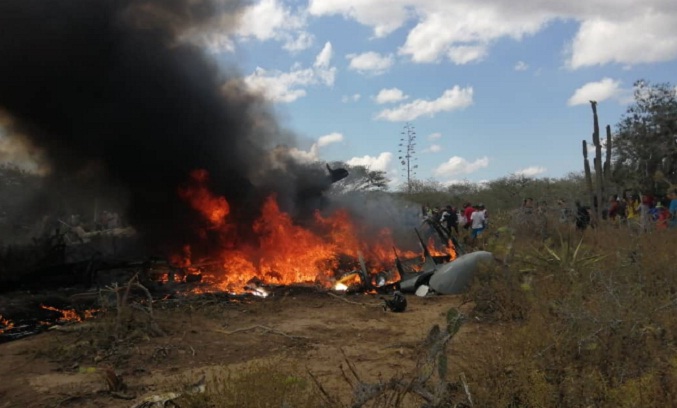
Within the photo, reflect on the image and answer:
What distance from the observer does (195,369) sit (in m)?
6.00

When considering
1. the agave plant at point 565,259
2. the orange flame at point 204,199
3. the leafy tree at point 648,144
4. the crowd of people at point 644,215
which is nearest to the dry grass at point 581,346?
the agave plant at point 565,259

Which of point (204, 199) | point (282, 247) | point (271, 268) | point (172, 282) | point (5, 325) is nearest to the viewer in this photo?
point (5, 325)

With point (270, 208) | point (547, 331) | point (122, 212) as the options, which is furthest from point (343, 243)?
point (547, 331)

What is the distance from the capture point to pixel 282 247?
14.0 m

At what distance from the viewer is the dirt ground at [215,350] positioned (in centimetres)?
543

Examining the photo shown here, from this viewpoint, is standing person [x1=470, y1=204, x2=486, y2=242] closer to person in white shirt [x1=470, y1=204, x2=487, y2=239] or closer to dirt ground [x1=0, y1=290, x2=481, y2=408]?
person in white shirt [x1=470, y1=204, x2=487, y2=239]

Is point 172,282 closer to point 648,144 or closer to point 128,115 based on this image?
point 128,115

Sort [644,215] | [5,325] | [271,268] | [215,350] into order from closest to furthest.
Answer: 1. [215,350]
2. [5,325]
3. [644,215]
4. [271,268]

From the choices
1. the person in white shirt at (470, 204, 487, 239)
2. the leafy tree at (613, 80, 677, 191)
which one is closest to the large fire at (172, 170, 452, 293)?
the person in white shirt at (470, 204, 487, 239)

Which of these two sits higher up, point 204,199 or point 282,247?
point 204,199

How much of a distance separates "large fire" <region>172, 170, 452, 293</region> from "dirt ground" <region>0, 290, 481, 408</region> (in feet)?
11.0

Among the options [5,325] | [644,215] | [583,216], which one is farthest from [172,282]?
[583,216]


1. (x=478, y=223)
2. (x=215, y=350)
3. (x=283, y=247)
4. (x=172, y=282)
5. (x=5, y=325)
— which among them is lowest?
(x=215, y=350)

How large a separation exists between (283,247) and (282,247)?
0.09 feet
